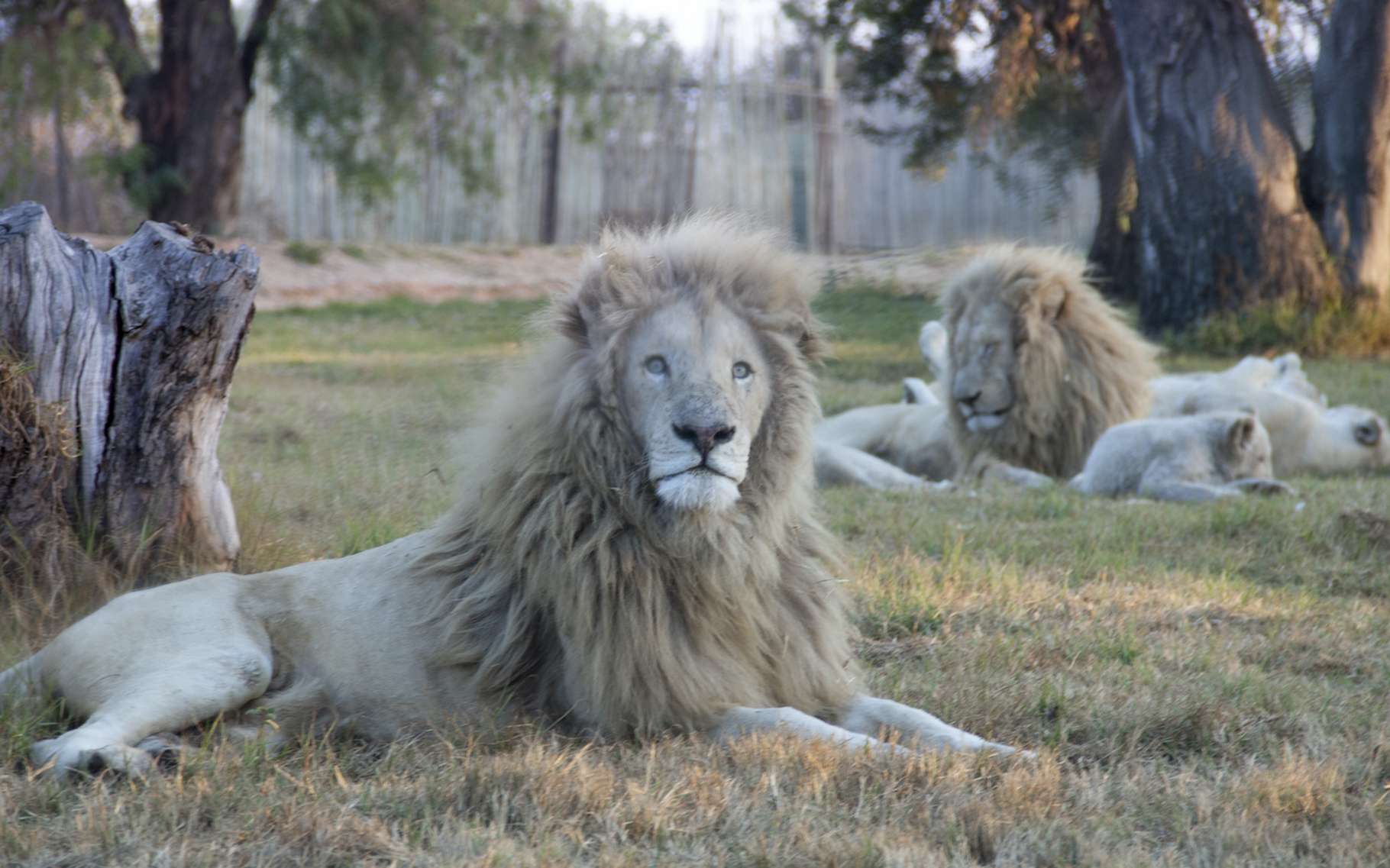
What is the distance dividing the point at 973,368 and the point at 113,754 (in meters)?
5.45

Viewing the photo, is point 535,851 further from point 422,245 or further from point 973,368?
point 422,245

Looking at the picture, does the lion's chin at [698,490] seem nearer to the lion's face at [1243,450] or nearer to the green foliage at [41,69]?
the lion's face at [1243,450]

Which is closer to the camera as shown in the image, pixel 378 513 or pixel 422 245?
pixel 378 513

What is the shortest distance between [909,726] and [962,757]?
0.96 feet

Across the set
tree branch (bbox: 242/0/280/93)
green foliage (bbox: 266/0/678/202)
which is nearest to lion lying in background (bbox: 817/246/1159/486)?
green foliage (bbox: 266/0/678/202)

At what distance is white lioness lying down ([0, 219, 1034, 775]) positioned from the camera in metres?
3.46

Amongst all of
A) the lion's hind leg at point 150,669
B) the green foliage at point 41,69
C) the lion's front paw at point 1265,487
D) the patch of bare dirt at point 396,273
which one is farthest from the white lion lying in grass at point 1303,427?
the green foliage at point 41,69

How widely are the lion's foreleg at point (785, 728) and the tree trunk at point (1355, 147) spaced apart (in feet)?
30.6

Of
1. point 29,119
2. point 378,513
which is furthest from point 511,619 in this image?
point 29,119

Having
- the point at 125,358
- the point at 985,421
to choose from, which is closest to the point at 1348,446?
the point at 985,421

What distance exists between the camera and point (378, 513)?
551 cm

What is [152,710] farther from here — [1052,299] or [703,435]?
[1052,299]

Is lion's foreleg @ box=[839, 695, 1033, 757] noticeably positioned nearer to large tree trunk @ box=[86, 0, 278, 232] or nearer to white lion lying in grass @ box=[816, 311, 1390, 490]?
white lion lying in grass @ box=[816, 311, 1390, 490]

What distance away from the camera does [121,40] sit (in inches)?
594
